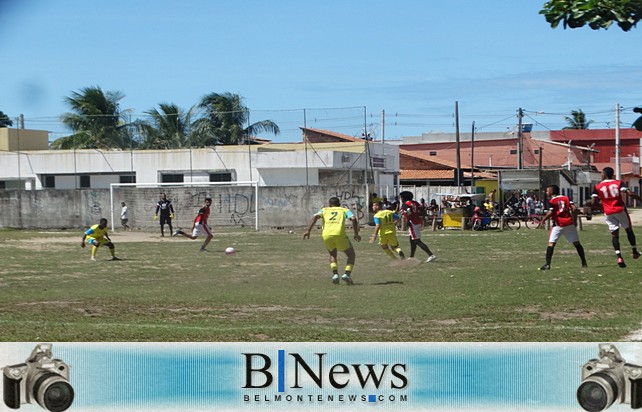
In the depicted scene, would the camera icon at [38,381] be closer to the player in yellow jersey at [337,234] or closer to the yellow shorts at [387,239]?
the player in yellow jersey at [337,234]

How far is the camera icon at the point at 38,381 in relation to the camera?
23.4ft

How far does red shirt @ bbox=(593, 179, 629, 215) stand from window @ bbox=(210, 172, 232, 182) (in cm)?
3206

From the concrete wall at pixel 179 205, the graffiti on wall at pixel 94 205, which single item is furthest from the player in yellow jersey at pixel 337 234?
the graffiti on wall at pixel 94 205

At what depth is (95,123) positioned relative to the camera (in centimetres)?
5506

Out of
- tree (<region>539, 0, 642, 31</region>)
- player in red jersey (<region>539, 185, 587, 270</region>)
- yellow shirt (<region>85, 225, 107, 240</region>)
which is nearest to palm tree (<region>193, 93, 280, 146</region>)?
yellow shirt (<region>85, 225, 107, 240</region>)

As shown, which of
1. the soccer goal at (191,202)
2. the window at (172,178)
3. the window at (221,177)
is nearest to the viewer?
the soccer goal at (191,202)

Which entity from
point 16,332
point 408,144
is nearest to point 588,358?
point 16,332

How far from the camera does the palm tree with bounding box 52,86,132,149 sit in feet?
169

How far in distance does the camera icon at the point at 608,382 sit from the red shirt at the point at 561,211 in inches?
465

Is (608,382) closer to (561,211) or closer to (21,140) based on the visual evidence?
(561,211)

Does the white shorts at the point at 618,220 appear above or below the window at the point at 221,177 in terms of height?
below

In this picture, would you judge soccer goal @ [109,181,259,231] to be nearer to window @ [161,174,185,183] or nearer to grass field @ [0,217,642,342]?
window @ [161,174,185,183]

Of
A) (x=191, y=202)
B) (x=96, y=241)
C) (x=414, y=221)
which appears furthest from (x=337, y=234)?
(x=191, y=202)

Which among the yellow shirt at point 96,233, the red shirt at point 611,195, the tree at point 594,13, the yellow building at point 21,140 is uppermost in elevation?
the yellow building at point 21,140
